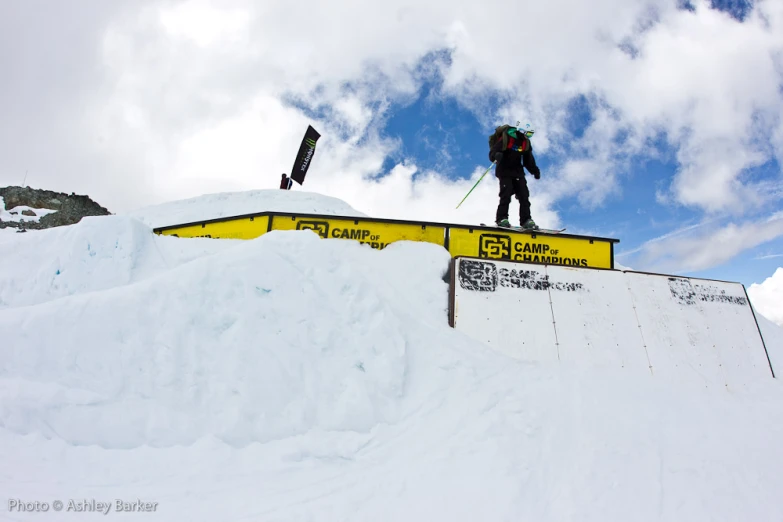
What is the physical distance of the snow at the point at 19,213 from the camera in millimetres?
17953

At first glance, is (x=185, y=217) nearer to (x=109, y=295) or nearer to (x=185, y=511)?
(x=109, y=295)

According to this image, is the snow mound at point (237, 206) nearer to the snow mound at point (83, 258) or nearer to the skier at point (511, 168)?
the skier at point (511, 168)

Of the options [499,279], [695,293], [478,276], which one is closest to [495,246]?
[499,279]

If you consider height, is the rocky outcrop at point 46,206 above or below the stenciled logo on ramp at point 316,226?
above

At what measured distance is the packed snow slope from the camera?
3617 mm

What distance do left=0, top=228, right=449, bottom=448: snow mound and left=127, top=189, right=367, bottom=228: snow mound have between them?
14835 millimetres

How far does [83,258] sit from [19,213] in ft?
55.6

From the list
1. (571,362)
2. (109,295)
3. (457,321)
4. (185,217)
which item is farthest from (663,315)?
(185,217)

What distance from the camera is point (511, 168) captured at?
31.2 feet

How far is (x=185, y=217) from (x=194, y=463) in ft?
60.6

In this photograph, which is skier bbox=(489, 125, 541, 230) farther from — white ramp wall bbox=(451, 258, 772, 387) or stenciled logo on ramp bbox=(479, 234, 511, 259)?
white ramp wall bbox=(451, 258, 772, 387)

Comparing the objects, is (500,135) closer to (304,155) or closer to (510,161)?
(510,161)

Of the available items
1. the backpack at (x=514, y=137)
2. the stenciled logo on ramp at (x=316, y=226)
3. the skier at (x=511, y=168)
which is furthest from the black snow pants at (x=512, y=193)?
the stenciled logo on ramp at (x=316, y=226)

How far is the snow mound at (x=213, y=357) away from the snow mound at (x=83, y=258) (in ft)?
5.30
